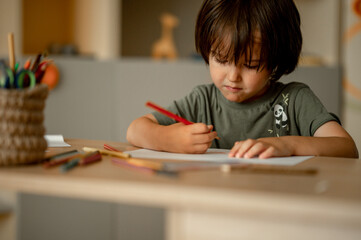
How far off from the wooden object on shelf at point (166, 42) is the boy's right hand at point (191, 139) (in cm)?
135

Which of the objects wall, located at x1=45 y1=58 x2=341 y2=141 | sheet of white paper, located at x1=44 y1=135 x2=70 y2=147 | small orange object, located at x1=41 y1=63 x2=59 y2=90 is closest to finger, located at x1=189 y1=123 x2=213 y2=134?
sheet of white paper, located at x1=44 y1=135 x2=70 y2=147

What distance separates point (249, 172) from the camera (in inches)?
18.5

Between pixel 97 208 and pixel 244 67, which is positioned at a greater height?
pixel 244 67

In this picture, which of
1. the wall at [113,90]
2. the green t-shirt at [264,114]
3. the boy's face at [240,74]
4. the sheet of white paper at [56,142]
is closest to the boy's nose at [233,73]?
the boy's face at [240,74]

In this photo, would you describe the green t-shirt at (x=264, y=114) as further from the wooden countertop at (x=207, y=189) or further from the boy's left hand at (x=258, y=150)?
the wooden countertop at (x=207, y=189)

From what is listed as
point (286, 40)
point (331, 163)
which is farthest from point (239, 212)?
point (286, 40)

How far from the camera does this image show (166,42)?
205 cm

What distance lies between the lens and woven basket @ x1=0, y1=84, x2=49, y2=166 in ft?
1.53

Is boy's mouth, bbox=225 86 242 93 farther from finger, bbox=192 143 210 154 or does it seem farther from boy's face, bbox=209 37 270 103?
finger, bbox=192 143 210 154

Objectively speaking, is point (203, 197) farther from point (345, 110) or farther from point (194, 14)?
point (194, 14)

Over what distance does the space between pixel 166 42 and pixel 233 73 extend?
1.24 m

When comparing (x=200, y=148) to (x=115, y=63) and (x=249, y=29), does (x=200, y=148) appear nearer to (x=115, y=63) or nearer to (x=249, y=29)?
(x=249, y=29)

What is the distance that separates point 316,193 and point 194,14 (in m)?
1.95

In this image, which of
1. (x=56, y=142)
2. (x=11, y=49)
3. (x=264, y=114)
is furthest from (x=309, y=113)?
(x=11, y=49)
